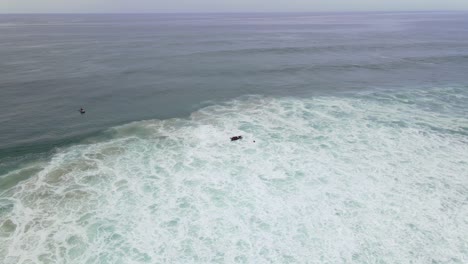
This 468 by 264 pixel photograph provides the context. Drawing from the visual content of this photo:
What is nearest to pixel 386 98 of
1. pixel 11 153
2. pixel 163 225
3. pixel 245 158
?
pixel 245 158

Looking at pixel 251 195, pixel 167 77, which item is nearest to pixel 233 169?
pixel 251 195

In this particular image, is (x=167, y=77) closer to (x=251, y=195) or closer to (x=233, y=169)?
(x=233, y=169)

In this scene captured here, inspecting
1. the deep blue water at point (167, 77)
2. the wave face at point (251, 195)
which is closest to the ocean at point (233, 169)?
the wave face at point (251, 195)

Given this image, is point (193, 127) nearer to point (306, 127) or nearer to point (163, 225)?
point (306, 127)

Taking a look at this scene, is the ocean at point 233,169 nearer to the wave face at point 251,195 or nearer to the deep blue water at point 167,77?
the wave face at point 251,195

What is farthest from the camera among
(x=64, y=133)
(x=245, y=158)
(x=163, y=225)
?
(x=64, y=133)
